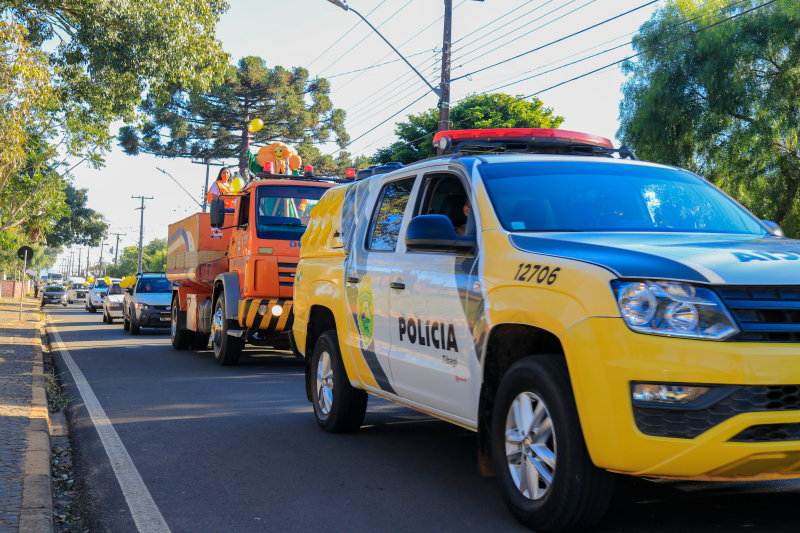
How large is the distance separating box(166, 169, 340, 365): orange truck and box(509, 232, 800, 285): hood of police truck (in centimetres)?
753

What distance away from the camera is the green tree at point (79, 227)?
175 feet

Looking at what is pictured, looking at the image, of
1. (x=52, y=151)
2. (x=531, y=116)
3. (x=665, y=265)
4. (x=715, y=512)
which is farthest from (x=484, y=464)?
(x=531, y=116)

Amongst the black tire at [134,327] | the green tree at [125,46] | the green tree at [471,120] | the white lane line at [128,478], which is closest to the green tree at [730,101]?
the green tree at [471,120]

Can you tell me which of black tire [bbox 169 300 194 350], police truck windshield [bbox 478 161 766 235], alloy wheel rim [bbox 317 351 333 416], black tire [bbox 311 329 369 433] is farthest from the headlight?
black tire [bbox 169 300 194 350]

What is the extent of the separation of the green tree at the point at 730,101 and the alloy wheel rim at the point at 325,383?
19489 millimetres

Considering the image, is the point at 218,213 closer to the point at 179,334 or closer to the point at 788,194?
the point at 179,334

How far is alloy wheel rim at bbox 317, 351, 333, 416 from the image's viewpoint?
6.79 m

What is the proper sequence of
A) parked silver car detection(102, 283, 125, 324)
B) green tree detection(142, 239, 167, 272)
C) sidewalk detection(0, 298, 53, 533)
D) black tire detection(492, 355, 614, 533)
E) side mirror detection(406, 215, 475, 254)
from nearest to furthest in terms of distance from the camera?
black tire detection(492, 355, 614, 533), sidewalk detection(0, 298, 53, 533), side mirror detection(406, 215, 475, 254), parked silver car detection(102, 283, 125, 324), green tree detection(142, 239, 167, 272)

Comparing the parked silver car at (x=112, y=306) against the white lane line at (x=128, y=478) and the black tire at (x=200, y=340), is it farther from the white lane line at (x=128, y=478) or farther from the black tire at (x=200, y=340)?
the white lane line at (x=128, y=478)

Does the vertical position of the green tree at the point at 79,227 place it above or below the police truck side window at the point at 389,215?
above

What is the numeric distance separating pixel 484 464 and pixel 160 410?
190 inches

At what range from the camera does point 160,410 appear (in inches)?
325

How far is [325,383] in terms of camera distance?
22.6 ft

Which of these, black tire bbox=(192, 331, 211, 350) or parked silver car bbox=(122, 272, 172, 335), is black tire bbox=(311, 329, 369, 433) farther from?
parked silver car bbox=(122, 272, 172, 335)
